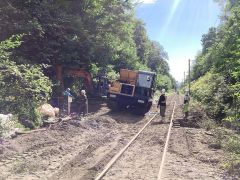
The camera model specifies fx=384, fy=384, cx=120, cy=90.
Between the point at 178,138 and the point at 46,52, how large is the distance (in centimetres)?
1356

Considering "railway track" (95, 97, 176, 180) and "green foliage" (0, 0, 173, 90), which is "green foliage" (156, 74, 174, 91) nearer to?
"green foliage" (0, 0, 173, 90)

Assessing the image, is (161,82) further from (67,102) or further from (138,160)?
(138,160)

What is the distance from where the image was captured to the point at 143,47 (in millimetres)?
88812

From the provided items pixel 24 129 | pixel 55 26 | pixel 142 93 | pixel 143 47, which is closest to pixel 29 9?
pixel 55 26

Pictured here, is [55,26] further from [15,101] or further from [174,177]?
[174,177]

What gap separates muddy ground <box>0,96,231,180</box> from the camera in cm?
971

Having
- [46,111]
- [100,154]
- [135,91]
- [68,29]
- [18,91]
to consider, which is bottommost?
[100,154]

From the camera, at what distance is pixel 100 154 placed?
479 inches

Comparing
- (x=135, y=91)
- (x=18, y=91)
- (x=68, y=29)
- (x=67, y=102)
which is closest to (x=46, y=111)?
(x=18, y=91)

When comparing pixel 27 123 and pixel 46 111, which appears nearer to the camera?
pixel 27 123

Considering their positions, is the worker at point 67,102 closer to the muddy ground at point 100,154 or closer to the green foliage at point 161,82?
the muddy ground at point 100,154

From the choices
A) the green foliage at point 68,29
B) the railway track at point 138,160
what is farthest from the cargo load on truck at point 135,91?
the railway track at point 138,160

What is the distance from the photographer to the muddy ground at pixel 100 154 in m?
9.71

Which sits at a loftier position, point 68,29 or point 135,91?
point 68,29
